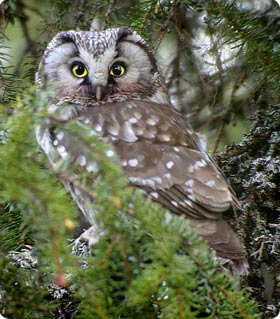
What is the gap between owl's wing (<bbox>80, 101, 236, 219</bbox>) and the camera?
1624mm

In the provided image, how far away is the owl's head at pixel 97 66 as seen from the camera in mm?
1798

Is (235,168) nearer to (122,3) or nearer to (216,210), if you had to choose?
(216,210)

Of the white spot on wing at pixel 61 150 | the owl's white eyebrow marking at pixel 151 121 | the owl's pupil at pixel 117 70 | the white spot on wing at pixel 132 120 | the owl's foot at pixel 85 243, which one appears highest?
the owl's pupil at pixel 117 70

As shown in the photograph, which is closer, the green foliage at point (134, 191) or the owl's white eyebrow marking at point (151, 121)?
the green foliage at point (134, 191)

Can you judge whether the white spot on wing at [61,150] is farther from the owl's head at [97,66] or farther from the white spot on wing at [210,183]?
the white spot on wing at [210,183]

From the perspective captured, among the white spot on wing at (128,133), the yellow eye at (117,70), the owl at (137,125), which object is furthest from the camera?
the yellow eye at (117,70)

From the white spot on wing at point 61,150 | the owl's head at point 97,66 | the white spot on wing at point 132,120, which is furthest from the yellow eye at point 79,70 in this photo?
the white spot on wing at point 61,150

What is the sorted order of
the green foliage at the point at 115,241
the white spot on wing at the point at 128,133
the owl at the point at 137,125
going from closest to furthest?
1. the green foliage at the point at 115,241
2. the owl at the point at 137,125
3. the white spot on wing at the point at 128,133

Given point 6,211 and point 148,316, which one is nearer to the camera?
point 148,316

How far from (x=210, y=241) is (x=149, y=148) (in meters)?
0.38

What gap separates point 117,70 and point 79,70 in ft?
0.43

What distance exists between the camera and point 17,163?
100cm


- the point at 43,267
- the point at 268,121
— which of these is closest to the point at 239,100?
the point at 268,121

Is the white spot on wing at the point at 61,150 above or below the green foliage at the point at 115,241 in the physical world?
below
